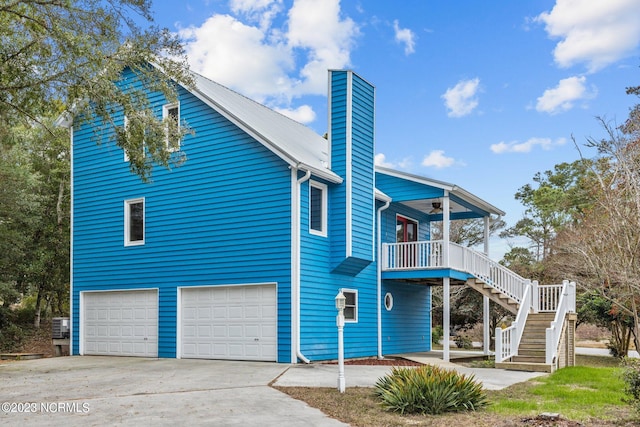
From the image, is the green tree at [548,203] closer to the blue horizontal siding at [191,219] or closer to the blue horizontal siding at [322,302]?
the blue horizontal siding at [322,302]

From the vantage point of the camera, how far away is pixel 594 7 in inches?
784

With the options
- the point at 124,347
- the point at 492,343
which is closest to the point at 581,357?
the point at 492,343

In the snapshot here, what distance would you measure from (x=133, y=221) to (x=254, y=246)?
15.0 ft

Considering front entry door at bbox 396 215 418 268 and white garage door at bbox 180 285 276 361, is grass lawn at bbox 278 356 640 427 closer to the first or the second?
white garage door at bbox 180 285 276 361

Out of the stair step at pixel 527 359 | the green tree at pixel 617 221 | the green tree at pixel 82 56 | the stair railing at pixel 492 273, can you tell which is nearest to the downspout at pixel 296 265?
the green tree at pixel 82 56

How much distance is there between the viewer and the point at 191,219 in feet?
58.5

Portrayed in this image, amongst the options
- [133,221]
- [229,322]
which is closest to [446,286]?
[229,322]

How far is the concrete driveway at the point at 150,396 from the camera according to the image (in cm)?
886

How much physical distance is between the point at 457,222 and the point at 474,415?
27.8 m

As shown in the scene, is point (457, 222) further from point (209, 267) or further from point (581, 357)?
point (209, 267)

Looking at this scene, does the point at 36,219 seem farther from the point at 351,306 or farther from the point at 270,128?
the point at 351,306

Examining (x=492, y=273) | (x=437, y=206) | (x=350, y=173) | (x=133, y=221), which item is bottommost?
(x=492, y=273)

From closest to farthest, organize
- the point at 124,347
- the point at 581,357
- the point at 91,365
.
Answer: the point at 91,365
the point at 124,347
the point at 581,357


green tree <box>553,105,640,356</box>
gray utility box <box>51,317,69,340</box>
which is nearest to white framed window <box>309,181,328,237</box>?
green tree <box>553,105,640,356</box>
